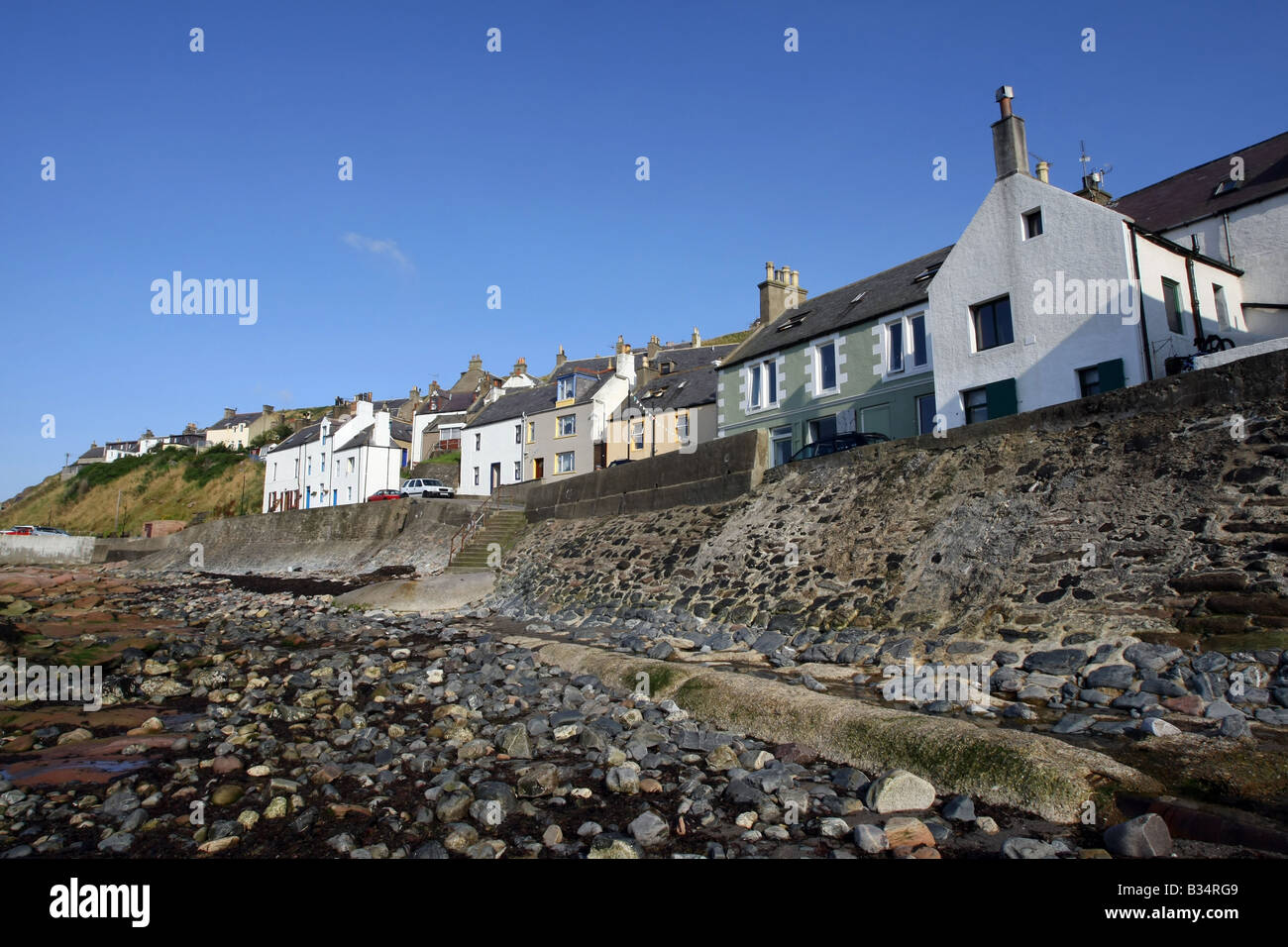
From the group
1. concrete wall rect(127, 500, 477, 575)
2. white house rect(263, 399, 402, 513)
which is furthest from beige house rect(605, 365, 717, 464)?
white house rect(263, 399, 402, 513)

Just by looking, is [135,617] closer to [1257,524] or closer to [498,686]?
[498,686]

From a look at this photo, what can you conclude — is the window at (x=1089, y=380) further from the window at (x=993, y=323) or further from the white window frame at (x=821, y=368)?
the white window frame at (x=821, y=368)

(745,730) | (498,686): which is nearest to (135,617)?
(498,686)

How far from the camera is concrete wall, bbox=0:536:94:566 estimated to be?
168 feet

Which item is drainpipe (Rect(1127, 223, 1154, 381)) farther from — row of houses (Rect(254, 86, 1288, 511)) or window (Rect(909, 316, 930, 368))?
window (Rect(909, 316, 930, 368))

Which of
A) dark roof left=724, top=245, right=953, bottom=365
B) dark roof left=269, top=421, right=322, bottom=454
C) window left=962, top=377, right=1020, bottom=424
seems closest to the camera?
window left=962, top=377, right=1020, bottom=424

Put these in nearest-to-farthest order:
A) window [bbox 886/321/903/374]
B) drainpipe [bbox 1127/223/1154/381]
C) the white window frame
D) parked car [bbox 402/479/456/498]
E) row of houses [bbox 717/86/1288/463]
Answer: drainpipe [bbox 1127/223/1154/381]
row of houses [bbox 717/86/1288/463]
window [bbox 886/321/903/374]
the white window frame
parked car [bbox 402/479/456/498]

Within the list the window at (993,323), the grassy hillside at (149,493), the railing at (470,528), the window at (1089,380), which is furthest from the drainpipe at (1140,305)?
the grassy hillside at (149,493)

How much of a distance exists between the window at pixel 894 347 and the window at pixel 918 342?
0.53 m

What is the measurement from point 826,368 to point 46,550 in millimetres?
56953

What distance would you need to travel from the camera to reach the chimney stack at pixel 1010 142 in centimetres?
1964

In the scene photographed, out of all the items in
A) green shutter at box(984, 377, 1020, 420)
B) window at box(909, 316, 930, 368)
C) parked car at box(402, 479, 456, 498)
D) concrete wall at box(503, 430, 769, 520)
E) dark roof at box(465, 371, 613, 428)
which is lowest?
concrete wall at box(503, 430, 769, 520)

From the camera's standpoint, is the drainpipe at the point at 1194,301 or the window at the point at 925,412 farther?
the window at the point at 925,412

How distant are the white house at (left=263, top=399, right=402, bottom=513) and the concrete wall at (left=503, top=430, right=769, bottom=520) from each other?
3359 cm
